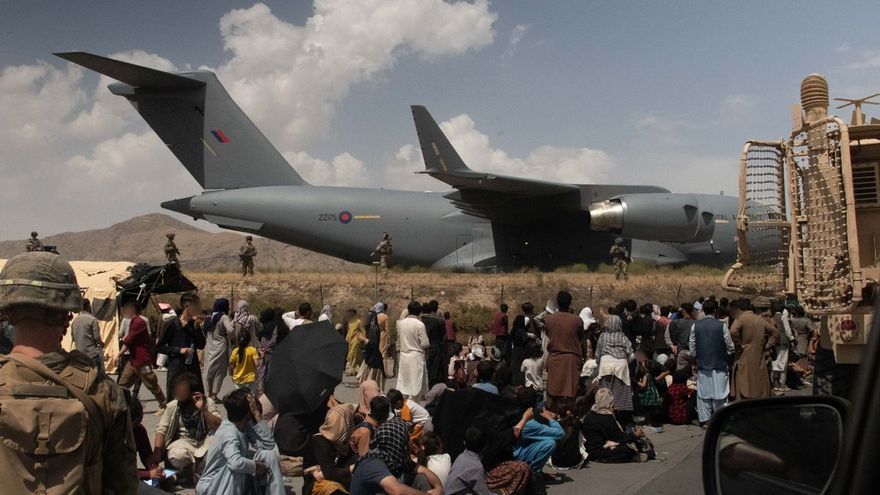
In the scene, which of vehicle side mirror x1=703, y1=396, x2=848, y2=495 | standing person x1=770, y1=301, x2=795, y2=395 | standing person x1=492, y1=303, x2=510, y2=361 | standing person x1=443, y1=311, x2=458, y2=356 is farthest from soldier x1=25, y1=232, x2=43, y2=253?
vehicle side mirror x1=703, y1=396, x2=848, y2=495

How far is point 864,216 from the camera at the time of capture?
6.12 meters

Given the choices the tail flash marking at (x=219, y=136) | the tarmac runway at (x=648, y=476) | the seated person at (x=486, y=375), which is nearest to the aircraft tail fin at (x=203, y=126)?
the tail flash marking at (x=219, y=136)

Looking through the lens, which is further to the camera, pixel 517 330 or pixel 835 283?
pixel 517 330

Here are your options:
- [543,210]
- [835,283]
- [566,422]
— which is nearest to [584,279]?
[543,210]

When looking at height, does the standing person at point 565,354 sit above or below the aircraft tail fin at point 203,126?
below

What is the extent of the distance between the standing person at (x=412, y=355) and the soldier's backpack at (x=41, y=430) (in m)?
6.74

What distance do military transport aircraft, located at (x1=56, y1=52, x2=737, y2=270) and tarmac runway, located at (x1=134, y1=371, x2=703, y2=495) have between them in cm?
1261

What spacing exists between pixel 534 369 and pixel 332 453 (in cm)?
468

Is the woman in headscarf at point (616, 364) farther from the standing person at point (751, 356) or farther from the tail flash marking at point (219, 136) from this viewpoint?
the tail flash marking at point (219, 136)

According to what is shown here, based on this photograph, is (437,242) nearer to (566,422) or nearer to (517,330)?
(517,330)

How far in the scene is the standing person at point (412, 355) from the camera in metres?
8.95

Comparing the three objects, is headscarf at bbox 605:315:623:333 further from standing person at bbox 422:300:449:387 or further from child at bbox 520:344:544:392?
standing person at bbox 422:300:449:387

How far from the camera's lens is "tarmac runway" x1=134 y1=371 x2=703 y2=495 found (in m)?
6.17

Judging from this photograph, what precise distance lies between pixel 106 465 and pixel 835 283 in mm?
5164
